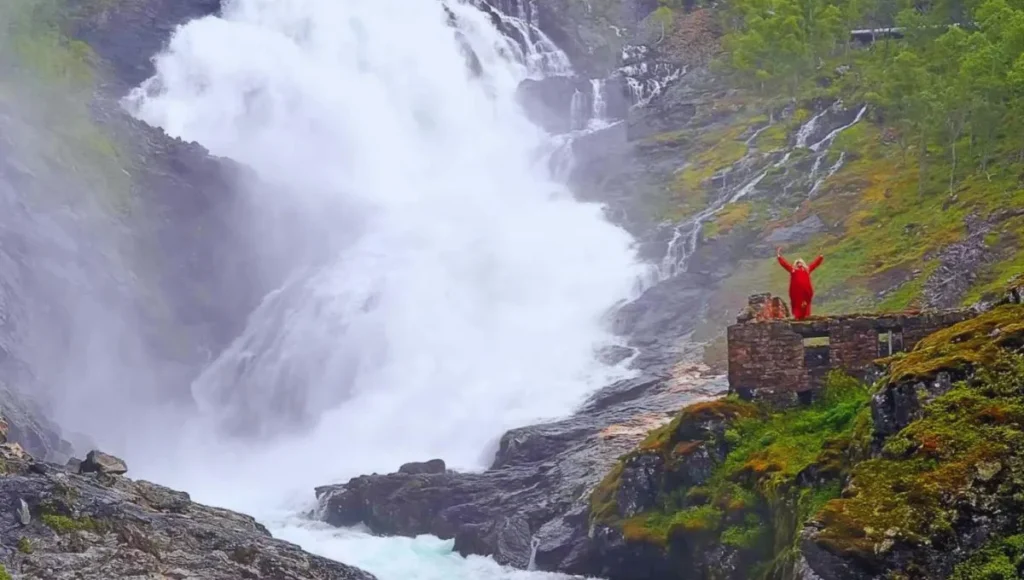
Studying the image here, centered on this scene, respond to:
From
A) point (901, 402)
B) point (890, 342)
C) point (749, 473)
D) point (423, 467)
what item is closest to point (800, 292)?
point (890, 342)

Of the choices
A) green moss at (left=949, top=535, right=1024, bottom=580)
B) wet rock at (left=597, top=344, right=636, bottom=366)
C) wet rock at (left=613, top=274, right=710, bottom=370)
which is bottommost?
green moss at (left=949, top=535, right=1024, bottom=580)

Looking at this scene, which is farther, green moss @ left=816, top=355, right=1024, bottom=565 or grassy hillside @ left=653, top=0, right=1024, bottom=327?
grassy hillside @ left=653, top=0, right=1024, bottom=327

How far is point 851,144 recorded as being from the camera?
5494 cm

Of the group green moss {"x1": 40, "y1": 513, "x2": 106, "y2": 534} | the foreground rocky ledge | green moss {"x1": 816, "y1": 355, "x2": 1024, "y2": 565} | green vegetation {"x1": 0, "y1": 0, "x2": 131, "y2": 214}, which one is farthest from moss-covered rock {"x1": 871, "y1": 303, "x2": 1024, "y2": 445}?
green vegetation {"x1": 0, "y1": 0, "x2": 131, "y2": 214}

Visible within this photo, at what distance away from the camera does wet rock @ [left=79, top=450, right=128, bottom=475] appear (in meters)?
22.3

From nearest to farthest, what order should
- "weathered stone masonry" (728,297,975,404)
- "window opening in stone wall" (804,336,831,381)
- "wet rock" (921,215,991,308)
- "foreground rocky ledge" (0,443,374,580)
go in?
"foreground rocky ledge" (0,443,374,580) < "weathered stone masonry" (728,297,975,404) < "window opening in stone wall" (804,336,831,381) < "wet rock" (921,215,991,308)

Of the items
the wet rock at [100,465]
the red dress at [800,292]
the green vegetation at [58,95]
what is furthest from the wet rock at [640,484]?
the green vegetation at [58,95]

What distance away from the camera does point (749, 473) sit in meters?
20.2

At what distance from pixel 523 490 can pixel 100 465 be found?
12.3 metres

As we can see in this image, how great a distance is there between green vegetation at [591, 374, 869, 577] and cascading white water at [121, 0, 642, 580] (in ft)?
18.1

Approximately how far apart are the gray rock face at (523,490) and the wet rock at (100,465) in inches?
371

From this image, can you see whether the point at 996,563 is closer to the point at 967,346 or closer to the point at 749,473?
the point at 967,346

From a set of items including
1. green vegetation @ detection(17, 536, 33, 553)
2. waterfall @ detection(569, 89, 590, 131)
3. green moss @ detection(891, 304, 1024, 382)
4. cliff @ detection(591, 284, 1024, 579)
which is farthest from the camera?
waterfall @ detection(569, 89, 590, 131)

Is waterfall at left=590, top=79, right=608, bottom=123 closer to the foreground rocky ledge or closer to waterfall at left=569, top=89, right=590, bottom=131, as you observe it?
waterfall at left=569, top=89, right=590, bottom=131
